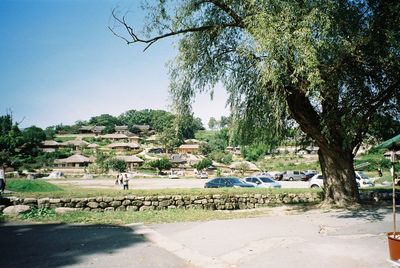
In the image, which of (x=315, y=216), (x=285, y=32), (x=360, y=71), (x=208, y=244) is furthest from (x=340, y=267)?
(x=360, y=71)

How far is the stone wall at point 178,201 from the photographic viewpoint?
13852 mm

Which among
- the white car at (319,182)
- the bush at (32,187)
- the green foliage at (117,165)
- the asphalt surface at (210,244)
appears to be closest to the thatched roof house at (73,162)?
the green foliage at (117,165)

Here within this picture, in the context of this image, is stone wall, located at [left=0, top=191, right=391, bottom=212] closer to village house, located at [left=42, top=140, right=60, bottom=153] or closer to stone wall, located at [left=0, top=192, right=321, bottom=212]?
stone wall, located at [left=0, top=192, right=321, bottom=212]

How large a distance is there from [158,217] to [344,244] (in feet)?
23.3

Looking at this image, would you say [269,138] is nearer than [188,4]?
No

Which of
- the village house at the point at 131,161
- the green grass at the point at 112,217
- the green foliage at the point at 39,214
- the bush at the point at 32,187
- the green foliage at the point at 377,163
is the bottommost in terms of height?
the green grass at the point at 112,217

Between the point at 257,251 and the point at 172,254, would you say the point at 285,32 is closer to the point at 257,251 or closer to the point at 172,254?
the point at 257,251

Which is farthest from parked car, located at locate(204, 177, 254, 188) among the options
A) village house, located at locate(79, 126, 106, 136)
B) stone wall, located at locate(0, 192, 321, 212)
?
village house, located at locate(79, 126, 106, 136)

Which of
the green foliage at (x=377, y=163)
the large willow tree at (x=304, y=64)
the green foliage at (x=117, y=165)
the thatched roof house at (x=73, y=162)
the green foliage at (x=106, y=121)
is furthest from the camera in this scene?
the green foliage at (x=106, y=121)

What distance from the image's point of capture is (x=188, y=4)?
13.5 metres

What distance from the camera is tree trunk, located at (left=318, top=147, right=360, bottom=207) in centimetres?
1442

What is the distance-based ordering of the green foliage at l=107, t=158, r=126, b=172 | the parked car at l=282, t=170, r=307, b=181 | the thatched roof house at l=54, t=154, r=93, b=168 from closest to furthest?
1. the parked car at l=282, t=170, r=307, b=181
2. the green foliage at l=107, t=158, r=126, b=172
3. the thatched roof house at l=54, t=154, r=93, b=168

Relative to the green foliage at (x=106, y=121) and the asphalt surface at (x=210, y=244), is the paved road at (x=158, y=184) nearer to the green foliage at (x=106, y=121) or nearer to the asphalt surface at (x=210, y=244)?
the asphalt surface at (x=210, y=244)

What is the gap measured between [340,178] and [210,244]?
350 inches
